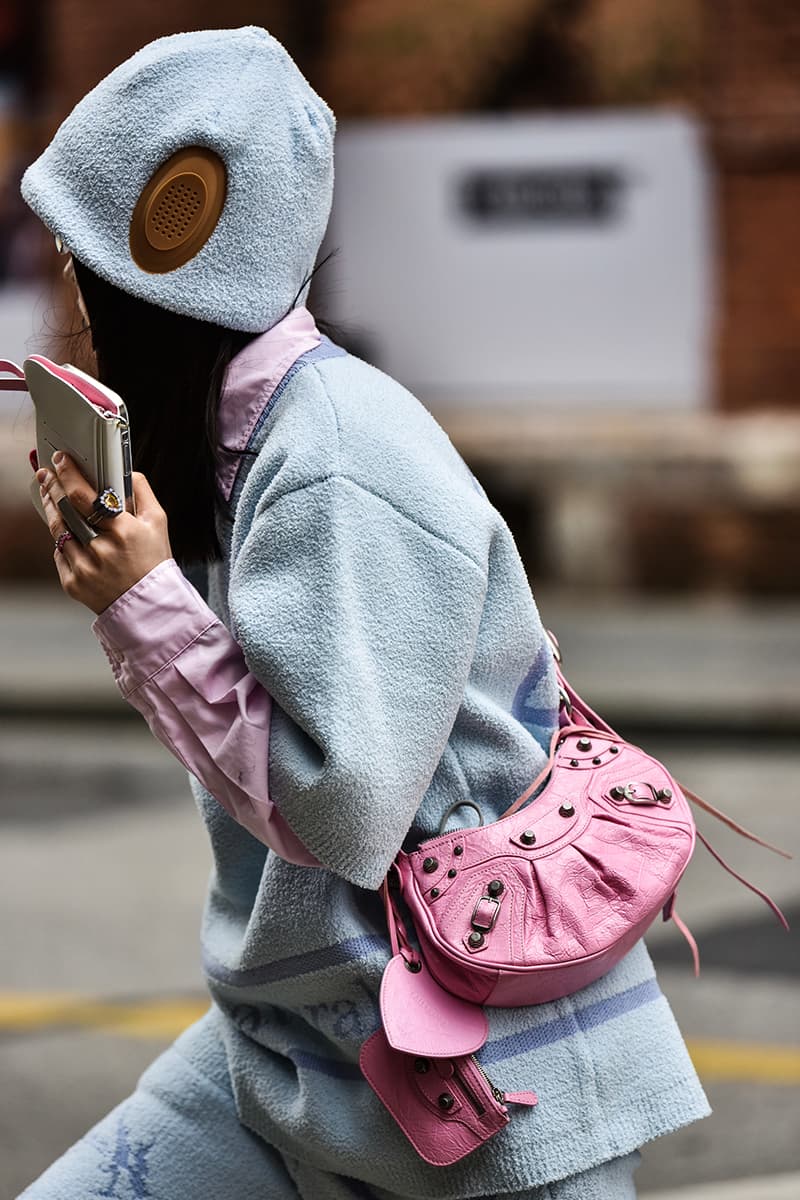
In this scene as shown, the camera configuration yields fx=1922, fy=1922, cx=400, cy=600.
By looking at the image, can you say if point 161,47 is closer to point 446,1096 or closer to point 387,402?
point 387,402

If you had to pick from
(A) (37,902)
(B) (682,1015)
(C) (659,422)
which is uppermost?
(B) (682,1015)

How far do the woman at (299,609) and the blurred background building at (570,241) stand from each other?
9250 mm

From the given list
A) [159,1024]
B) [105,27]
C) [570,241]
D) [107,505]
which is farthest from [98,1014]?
[105,27]

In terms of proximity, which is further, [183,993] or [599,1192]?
[183,993]

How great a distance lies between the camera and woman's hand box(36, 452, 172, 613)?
1.90m

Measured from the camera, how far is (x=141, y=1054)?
4.95 m

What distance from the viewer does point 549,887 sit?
6.50ft

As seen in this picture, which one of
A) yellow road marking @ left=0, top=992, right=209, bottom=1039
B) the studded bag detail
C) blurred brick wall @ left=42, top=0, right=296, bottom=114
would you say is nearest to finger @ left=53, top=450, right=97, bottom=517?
the studded bag detail

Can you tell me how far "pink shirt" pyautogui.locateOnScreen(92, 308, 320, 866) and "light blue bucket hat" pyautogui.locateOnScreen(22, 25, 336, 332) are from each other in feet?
0.96

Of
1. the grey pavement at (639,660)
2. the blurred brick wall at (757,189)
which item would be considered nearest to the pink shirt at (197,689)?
the grey pavement at (639,660)

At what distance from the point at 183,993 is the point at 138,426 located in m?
3.59

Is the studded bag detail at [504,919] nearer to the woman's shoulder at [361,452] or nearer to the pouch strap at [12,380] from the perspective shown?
the woman's shoulder at [361,452]

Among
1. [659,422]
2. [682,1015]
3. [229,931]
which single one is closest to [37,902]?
[682,1015]

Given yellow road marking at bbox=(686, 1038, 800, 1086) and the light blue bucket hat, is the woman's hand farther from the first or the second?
yellow road marking at bbox=(686, 1038, 800, 1086)
